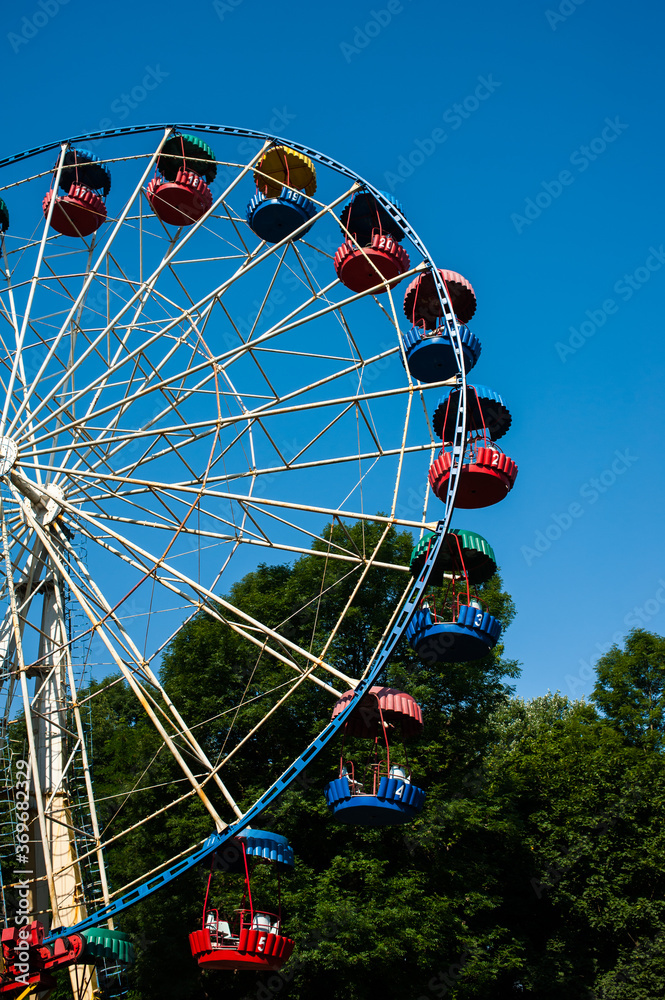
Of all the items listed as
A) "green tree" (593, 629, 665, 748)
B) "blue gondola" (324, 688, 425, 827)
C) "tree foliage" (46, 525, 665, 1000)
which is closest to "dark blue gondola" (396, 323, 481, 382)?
"tree foliage" (46, 525, 665, 1000)

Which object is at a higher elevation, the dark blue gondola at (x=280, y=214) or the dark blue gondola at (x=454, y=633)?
the dark blue gondola at (x=280, y=214)

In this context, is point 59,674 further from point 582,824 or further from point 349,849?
point 582,824

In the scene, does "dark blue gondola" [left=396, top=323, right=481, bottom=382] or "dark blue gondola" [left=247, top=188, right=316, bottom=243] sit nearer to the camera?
"dark blue gondola" [left=396, top=323, right=481, bottom=382]

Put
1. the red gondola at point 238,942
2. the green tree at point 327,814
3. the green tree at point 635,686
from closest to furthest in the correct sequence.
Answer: the red gondola at point 238,942 → the green tree at point 327,814 → the green tree at point 635,686

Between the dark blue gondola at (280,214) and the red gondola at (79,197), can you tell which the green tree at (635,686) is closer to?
the dark blue gondola at (280,214)

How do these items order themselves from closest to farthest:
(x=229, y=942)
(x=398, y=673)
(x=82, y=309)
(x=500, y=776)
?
(x=229, y=942)
(x=82, y=309)
(x=398, y=673)
(x=500, y=776)

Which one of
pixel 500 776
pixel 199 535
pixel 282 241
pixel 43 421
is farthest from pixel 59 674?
pixel 500 776

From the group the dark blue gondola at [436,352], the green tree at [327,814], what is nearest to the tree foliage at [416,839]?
the green tree at [327,814]

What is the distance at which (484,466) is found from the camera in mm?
12961

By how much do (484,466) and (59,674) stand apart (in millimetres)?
7547

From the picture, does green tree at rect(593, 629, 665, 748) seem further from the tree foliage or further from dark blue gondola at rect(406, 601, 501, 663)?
dark blue gondola at rect(406, 601, 501, 663)

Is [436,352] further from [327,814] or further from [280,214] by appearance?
[327,814]

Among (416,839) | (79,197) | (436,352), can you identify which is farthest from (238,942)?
(79,197)

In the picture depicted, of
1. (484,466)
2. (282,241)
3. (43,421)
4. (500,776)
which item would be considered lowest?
(500,776)
